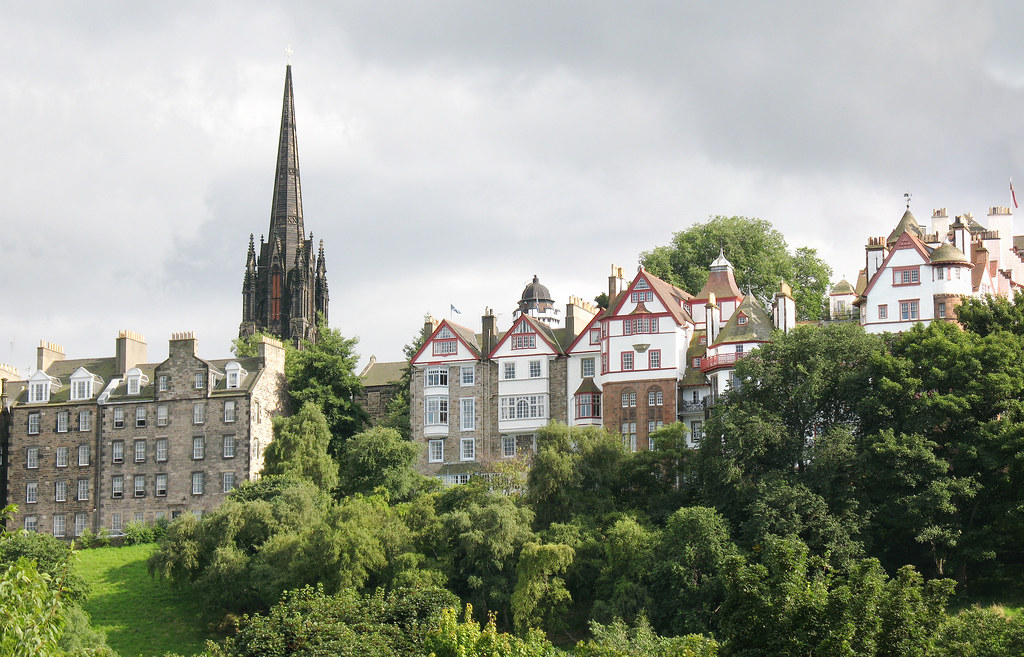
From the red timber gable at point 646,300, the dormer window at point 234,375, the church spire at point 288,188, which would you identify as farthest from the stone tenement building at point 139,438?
the church spire at point 288,188

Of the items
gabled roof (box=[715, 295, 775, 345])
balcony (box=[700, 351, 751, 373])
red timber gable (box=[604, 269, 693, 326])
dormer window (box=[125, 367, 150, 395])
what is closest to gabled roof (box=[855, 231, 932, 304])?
gabled roof (box=[715, 295, 775, 345])

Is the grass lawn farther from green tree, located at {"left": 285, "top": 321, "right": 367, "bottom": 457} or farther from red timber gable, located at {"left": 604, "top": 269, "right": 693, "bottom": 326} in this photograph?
red timber gable, located at {"left": 604, "top": 269, "right": 693, "bottom": 326}

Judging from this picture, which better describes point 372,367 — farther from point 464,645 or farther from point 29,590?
point 29,590

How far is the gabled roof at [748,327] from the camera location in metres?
76.8

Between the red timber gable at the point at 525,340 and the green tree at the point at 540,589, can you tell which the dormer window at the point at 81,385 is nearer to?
the red timber gable at the point at 525,340

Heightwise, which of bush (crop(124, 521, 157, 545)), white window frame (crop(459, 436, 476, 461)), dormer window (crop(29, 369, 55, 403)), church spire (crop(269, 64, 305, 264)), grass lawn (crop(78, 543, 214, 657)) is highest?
church spire (crop(269, 64, 305, 264))

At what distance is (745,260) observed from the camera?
9875 centimetres

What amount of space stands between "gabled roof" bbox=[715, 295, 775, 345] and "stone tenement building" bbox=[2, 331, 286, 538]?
2889cm

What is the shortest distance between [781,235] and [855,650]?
237ft

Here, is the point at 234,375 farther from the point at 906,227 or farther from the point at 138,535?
the point at 906,227

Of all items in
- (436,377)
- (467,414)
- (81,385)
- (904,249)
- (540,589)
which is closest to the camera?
(540,589)

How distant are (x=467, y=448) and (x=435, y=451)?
6.46 feet

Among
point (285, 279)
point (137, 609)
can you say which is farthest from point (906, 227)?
point (285, 279)

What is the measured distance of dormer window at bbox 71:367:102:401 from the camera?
89.6 metres
